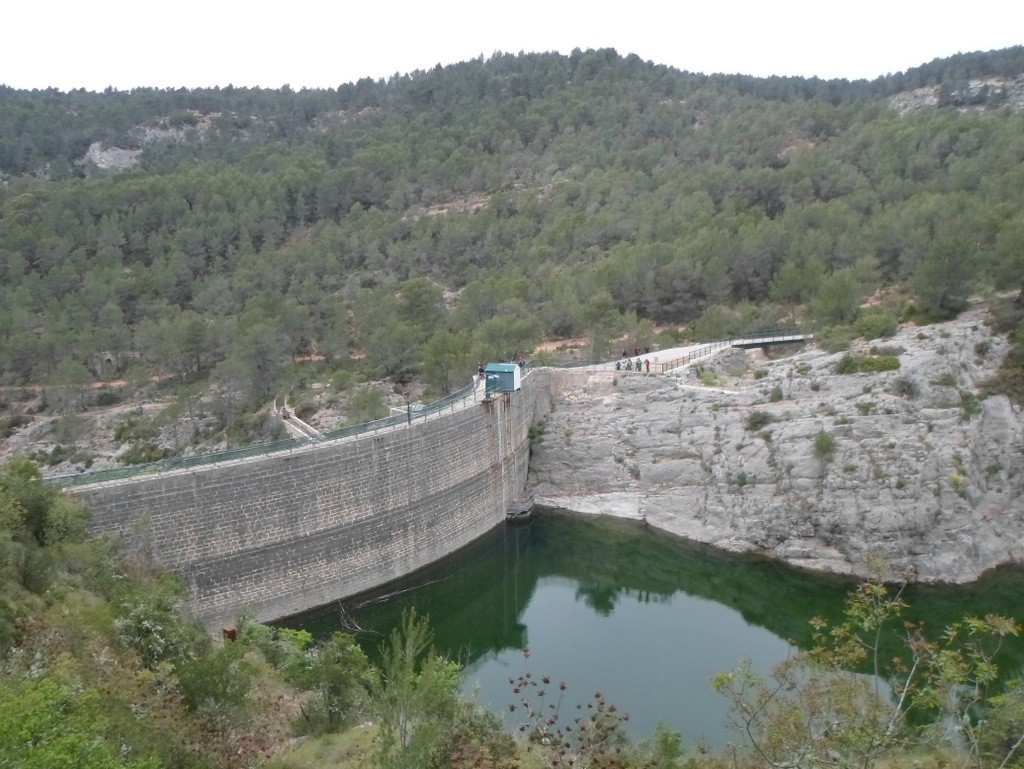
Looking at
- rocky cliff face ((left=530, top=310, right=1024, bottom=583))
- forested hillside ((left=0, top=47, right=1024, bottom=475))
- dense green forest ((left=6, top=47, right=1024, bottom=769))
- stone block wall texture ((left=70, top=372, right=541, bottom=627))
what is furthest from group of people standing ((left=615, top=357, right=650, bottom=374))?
stone block wall texture ((left=70, top=372, right=541, bottom=627))

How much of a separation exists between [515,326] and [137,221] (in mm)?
41558

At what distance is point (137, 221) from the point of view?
6222 cm

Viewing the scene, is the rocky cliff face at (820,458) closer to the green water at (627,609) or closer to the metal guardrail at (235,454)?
the green water at (627,609)

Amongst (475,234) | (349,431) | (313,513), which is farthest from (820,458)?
Result: (475,234)

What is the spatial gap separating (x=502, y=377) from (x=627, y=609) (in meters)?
9.92

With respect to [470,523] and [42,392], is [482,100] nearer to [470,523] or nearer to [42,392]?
[42,392]

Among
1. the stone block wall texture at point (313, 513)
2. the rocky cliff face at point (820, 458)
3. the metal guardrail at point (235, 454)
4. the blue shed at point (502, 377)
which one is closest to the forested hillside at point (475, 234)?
the rocky cliff face at point (820, 458)

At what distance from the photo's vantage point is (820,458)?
84.0 feet

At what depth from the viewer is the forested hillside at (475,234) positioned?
40062 millimetres

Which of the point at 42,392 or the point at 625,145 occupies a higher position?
the point at 625,145

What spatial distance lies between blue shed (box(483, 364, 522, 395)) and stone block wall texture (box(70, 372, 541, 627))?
57 centimetres

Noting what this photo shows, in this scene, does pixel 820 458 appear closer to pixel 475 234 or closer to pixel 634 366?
pixel 634 366

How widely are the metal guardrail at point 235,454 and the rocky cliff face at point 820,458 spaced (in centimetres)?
784

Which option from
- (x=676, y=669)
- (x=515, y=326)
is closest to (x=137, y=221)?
(x=515, y=326)
